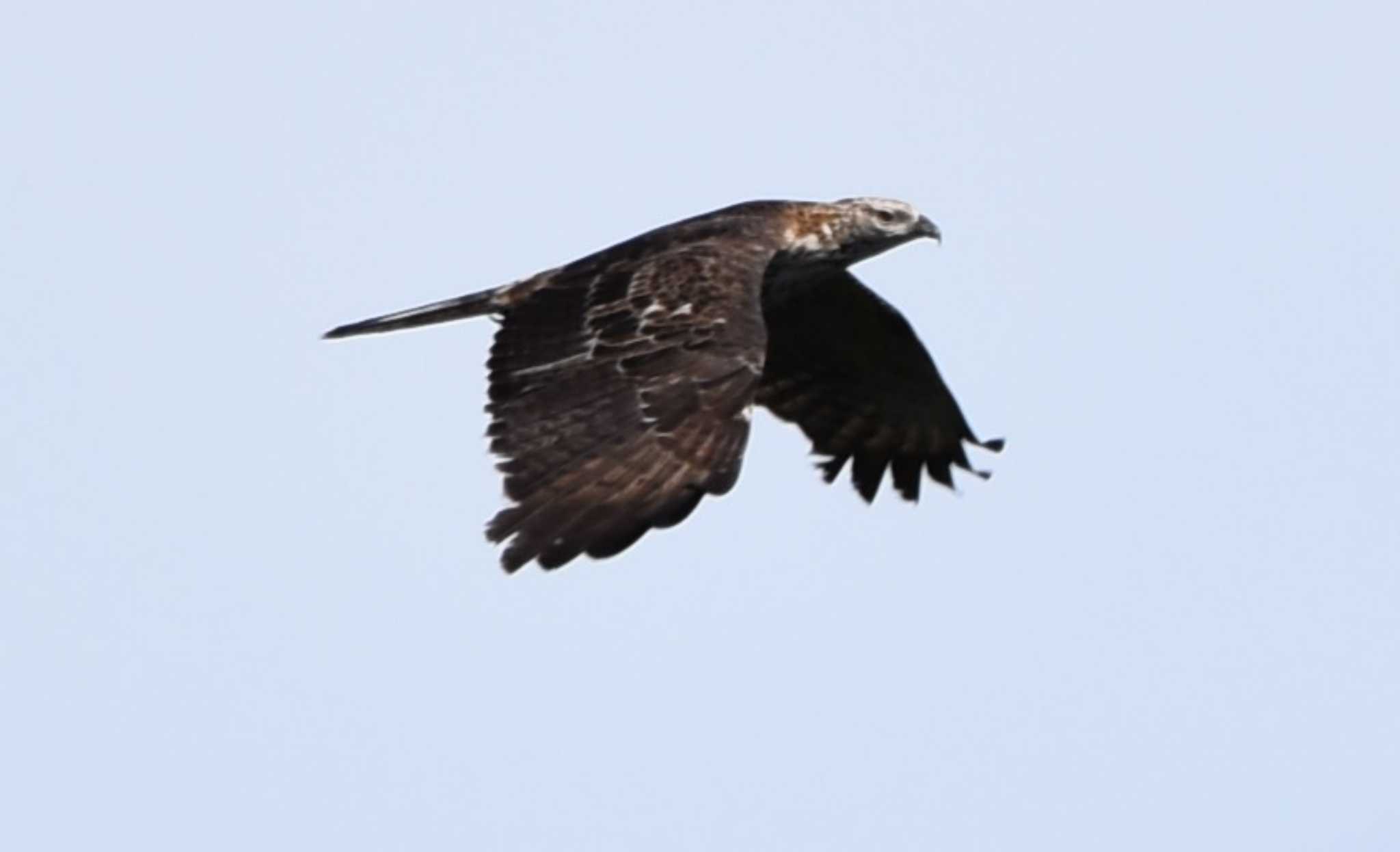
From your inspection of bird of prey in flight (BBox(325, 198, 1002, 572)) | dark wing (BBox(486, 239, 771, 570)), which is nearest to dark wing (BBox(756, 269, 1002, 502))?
bird of prey in flight (BBox(325, 198, 1002, 572))

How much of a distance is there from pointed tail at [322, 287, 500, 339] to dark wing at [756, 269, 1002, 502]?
2.45 meters

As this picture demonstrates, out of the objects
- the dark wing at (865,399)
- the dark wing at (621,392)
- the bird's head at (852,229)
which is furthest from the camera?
the dark wing at (865,399)

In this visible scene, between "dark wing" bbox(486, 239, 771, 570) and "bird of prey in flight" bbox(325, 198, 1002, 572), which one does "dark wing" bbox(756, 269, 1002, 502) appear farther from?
"dark wing" bbox(486, 239, 771, 570)

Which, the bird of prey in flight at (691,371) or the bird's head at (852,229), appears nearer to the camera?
the bird of prey in flight at (691,371)

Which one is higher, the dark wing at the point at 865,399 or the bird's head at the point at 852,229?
the bird's head at the point at 852,229

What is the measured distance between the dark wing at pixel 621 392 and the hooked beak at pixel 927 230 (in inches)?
69.5

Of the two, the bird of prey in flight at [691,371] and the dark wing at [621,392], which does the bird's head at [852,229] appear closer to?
the bird of prey in flight at [691,371]

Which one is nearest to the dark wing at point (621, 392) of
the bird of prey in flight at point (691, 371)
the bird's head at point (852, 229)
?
the bird of prey in flight at point (691, 371)

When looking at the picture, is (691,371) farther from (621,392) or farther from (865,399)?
(865,399)

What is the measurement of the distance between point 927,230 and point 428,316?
9.78ft

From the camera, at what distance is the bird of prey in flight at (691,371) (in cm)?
1677

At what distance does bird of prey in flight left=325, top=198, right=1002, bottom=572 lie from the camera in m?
16.8

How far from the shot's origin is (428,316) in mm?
19688

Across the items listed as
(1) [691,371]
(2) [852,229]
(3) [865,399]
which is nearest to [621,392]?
(1) [691,371]
